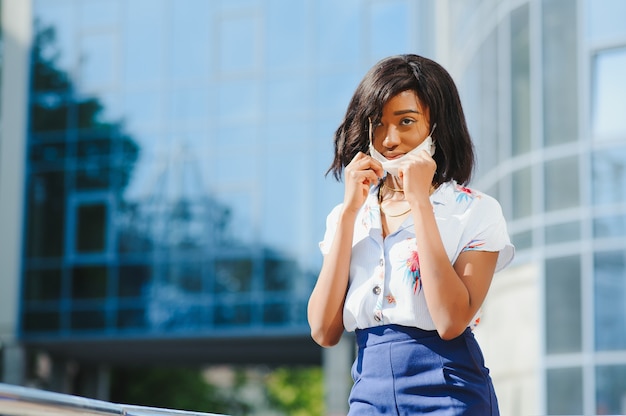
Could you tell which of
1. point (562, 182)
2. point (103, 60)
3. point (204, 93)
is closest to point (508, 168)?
point (562, 182)

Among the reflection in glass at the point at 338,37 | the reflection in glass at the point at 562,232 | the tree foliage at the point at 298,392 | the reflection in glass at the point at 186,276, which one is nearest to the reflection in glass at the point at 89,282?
the reflection in glass at the point at 186,276

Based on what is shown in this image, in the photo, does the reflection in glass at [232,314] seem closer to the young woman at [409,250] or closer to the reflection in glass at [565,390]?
the reflection in glass at [565,390]

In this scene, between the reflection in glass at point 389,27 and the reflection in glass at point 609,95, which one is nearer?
the reflection in glass at point 609,95

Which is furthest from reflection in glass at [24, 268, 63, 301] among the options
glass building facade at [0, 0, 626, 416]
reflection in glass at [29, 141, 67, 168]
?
reflection in glass at [29, 141, 67, 168]

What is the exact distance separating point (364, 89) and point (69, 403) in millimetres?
960

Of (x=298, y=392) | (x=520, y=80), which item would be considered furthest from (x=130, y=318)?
(x=298, y=392)

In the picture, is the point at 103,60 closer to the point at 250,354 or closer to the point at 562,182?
the point at 250,354

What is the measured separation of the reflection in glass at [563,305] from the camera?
13648 millimetres

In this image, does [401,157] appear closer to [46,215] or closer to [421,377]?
[421,377]

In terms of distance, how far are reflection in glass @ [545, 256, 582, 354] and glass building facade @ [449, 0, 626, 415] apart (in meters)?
0.01

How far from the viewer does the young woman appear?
2260 mm

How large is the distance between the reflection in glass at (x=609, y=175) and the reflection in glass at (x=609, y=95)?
0.20m

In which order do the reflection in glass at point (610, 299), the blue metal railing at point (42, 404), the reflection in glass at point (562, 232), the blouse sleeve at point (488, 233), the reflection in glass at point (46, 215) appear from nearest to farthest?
the blue metal railing at point (42, 404) < the blouse sleeve at point (488, 233) < the reflection in glass at point (610, 299) < the reflection in glass at point (562, 232) < the reflection in glass at point (46, 215)

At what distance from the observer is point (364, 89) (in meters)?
2.48
